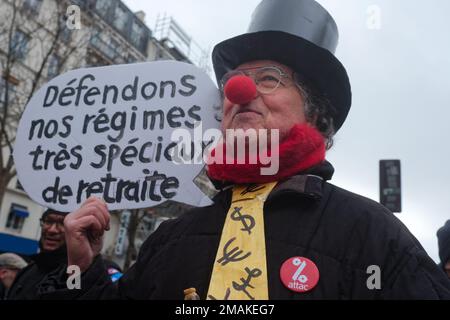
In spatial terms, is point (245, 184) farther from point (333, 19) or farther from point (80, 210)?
point (333, 19)

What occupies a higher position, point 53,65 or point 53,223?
point 53,65

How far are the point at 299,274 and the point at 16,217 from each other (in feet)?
59.7

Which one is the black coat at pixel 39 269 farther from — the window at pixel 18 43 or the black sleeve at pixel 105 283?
the window at pixel 18 43

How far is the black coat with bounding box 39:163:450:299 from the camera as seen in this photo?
109 cm

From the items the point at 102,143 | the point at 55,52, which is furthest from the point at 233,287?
the point at 55,52

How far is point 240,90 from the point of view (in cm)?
153

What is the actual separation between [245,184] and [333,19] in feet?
2.94

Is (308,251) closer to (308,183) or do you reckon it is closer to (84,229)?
(308,183)

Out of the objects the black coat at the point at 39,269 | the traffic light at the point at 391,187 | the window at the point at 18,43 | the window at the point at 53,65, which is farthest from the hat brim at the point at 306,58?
the window at the point at 53,65

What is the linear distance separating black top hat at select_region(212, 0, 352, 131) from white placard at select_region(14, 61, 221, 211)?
0.29 m

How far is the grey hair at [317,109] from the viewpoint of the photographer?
1.67m

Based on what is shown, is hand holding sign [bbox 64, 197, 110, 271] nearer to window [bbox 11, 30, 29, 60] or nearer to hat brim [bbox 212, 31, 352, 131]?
hat brim [bbox 212, 31, 352, 131]

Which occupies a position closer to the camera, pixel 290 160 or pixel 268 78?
pixel 290 160

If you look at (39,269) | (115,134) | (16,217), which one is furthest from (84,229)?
(16,217)
